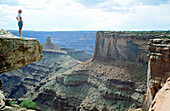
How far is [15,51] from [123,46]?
142 feet

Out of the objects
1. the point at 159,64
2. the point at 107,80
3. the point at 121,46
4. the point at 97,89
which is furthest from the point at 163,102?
the point at 121,46

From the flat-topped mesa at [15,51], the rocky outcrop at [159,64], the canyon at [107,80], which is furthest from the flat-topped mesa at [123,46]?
the flat-topped mesa at [15,51]

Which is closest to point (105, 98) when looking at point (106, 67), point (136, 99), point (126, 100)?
point (126, 100)

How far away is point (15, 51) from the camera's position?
12.0m

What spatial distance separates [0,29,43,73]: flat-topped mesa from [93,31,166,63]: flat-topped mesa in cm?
3726

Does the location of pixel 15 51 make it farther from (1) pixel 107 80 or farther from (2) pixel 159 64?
(1) pixel 107 80

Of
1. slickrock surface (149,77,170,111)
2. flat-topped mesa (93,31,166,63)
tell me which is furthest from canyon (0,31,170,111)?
slickrock surface (149,77,170,111)

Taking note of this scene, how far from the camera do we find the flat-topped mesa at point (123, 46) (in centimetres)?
4611

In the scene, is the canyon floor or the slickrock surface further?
the canyon floor

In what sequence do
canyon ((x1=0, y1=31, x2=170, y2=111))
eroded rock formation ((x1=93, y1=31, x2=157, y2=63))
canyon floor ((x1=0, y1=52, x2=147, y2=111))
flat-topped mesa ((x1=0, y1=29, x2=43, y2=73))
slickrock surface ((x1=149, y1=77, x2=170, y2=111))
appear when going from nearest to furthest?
slickrock surface ((x1=149, y1=77, x2=170, y2=111)) < flat-topped mesa ((x1=0, y1=29, x2=43, y2=73)) < canyon floor ((x1=0, y1=52, x2=147, y2=111)) < canyon ((x1=0, y1=31, x2=170, y2=111)) < eroded rock formation ((x1=93, y1=31, x2=157, y2=63))

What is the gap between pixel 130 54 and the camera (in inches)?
1938

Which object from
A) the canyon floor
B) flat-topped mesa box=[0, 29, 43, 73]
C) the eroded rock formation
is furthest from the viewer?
the eroded rock formation

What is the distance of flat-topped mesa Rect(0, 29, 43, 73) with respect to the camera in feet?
37.4

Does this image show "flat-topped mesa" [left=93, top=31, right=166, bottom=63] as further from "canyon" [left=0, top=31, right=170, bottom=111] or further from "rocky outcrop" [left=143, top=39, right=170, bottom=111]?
"rocky outcrop" [left=143, top=39, right=170, bottom=111]
